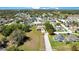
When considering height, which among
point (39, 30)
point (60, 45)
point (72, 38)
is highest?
point (39, 30)

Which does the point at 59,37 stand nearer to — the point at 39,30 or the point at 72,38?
the point at 72,38

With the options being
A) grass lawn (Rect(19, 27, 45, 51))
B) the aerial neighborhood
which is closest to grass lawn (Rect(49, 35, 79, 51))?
the aerial neighborhood

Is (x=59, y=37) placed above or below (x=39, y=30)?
below

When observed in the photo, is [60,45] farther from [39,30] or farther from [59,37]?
[39,30]

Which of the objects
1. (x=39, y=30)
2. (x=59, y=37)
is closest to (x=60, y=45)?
(x=59, y=37)

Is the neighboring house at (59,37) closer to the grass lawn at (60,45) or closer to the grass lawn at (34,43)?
the grass lawn at (60,45)
